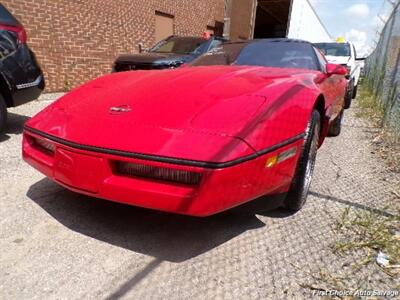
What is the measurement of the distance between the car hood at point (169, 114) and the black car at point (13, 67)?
1522 millimetres

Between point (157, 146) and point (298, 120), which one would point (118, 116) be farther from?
point (298, 120)

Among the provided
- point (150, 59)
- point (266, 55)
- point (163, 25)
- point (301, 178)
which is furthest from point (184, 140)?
point (163, 25)

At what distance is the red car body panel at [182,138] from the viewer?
64.6 inches

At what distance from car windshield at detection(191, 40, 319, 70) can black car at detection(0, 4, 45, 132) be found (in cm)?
189

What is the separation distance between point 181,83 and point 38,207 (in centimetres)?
132

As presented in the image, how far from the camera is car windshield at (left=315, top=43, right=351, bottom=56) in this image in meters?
8.80

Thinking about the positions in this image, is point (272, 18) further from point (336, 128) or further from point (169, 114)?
point (169, 114)

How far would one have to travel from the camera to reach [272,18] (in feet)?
72.0

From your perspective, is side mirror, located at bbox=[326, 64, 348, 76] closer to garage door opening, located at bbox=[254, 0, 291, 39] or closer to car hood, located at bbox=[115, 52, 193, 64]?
car hood, located at bbox=[115, 52, 193, 64]

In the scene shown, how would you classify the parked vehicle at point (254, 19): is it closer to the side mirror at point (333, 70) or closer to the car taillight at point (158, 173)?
the side mirror at point (333, 70)

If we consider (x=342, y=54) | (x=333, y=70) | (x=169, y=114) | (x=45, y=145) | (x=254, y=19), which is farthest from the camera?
(x=254, y=19)

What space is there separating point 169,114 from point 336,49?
8544 mm

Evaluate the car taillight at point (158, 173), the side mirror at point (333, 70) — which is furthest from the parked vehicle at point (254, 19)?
the car taillight at point (158, 173)

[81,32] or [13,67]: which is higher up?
[81,32]
